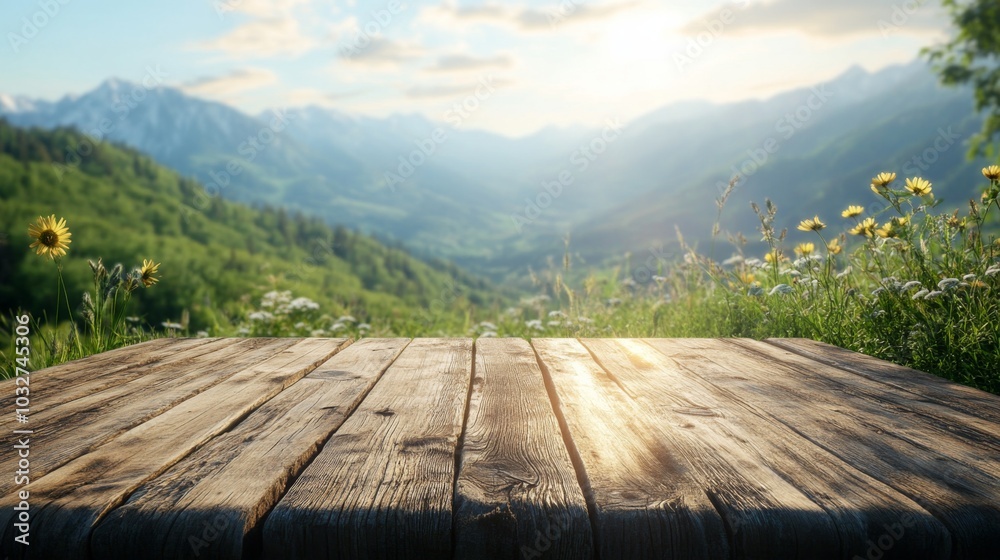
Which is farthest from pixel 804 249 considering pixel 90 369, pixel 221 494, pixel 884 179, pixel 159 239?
pixel 159 239

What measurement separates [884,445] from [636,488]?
2.39 ft

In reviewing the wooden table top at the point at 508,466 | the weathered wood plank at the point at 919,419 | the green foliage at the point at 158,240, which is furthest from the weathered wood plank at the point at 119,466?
the green foliage at the point at 158,240

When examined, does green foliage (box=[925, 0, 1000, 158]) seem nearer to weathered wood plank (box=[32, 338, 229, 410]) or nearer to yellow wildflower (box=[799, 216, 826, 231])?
yellow wildflower (box=[799, 216, 826, 231])

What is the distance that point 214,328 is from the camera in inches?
229

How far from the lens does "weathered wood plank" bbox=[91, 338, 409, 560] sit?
1160mm

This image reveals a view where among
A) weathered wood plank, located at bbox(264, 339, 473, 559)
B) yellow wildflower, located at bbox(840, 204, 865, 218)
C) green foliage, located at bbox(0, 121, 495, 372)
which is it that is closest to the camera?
weathered wood plank, located at bbox(264, 339, 473, 559)

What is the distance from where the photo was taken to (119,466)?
1.40m

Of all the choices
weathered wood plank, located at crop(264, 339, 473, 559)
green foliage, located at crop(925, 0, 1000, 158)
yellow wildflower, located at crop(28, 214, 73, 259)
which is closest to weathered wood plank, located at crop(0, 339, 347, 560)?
weathered wood plank, located at crop(264, 339, 473, 559)

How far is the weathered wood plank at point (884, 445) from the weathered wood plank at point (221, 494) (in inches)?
45.1

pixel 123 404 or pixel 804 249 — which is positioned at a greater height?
pixel 804 249

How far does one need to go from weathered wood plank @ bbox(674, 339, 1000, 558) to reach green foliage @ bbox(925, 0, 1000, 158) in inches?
560

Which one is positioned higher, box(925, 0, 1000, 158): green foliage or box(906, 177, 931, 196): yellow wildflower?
box(925, 0, 1000, 158): green foliage

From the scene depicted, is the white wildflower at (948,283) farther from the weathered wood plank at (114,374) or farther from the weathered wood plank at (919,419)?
the weathered wood plank at (114,374)

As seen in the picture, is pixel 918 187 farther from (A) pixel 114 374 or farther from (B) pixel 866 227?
(A) pixel 114 374
